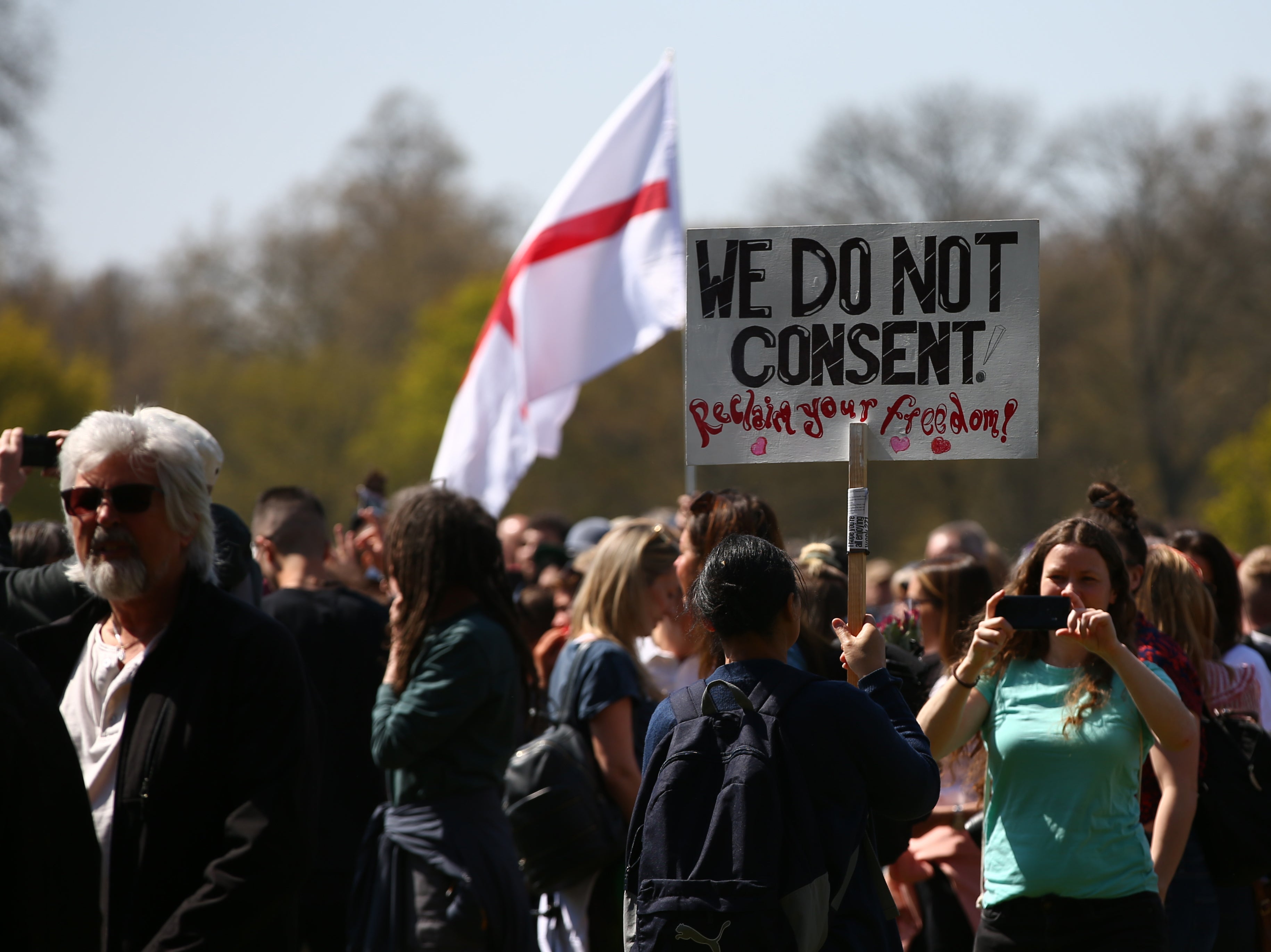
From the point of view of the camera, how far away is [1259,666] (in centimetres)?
475

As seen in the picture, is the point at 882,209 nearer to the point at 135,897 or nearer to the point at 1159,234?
the point at 1159,234

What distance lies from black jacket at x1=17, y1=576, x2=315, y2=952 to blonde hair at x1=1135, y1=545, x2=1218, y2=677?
110 inches

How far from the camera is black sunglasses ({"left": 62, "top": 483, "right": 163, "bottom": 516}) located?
304 cm

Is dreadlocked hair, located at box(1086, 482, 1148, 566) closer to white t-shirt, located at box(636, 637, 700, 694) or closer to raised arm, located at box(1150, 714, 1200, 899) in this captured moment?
raised arm, located at box(1150, 714, 1200, 899)

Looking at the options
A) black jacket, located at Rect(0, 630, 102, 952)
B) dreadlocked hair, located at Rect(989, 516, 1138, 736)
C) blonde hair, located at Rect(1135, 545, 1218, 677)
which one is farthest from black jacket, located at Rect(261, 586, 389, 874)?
black jacket, located at Rect(0, 630, 102, 952)

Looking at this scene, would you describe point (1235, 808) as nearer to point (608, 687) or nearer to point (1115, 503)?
point (1115, 503)

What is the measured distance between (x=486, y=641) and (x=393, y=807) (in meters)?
0.61

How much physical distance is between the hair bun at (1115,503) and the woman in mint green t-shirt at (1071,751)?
21.8 inches

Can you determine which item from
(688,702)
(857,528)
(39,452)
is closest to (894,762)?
(688,702)

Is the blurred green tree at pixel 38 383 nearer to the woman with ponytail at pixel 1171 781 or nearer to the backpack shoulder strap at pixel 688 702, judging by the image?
the woman with ponytail at pixel 1171 781

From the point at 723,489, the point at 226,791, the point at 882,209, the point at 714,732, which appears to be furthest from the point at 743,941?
the point at 882,209

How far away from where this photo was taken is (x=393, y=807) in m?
4.45

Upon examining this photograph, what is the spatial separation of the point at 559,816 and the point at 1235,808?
202cm

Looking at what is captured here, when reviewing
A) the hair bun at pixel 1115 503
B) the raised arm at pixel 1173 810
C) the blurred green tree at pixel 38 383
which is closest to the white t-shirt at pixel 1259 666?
the hair bun at pixel 1115 503
